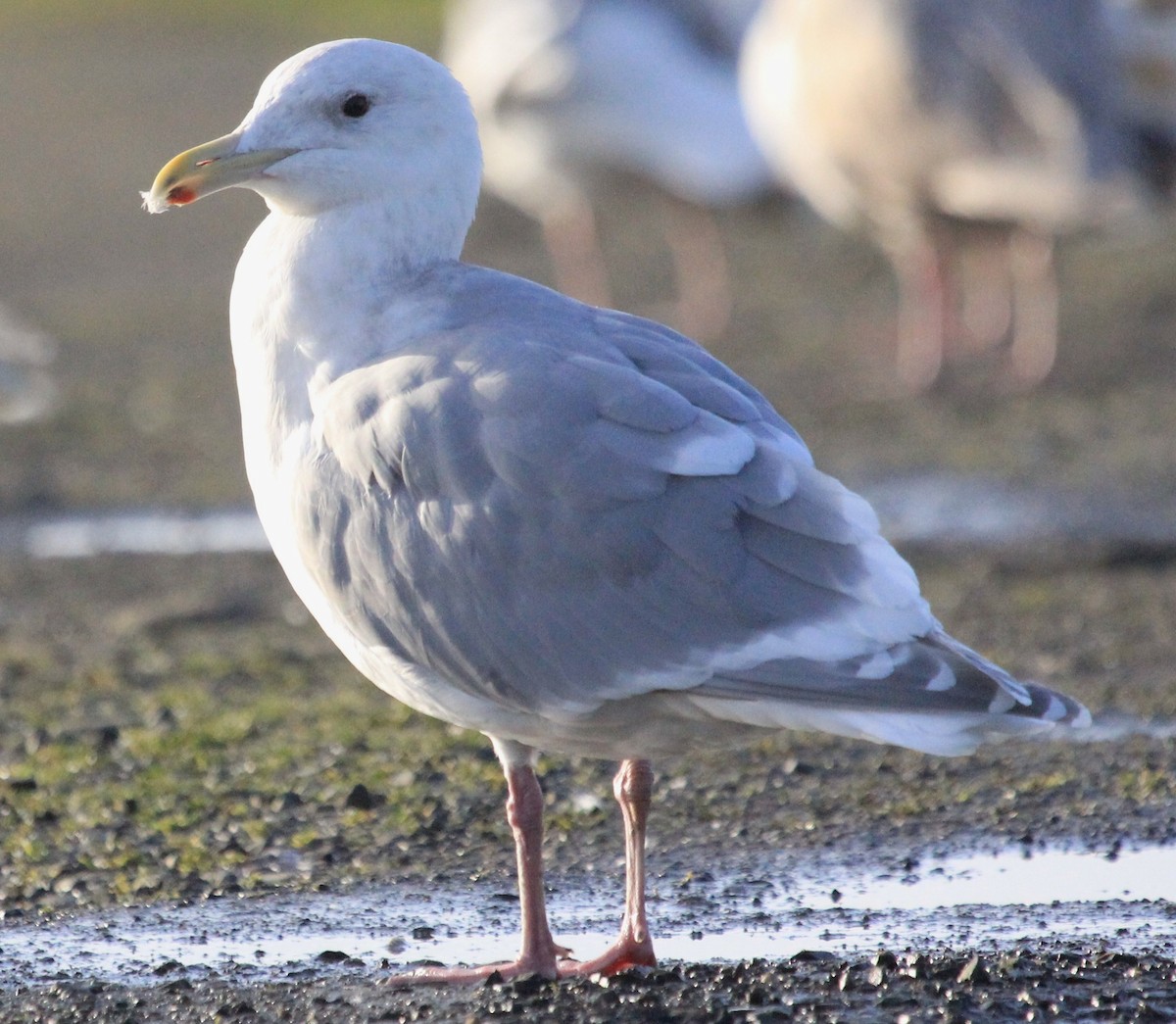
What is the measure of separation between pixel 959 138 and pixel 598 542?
24.7ft

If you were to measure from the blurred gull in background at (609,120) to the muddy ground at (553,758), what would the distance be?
2.60ft

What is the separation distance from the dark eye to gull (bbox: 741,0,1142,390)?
21.9 ft

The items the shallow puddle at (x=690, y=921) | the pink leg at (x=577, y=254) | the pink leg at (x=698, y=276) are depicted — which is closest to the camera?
the shallow puddle at (x=690, y=921)

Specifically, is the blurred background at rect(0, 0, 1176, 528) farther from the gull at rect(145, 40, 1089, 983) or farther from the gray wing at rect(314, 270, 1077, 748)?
the gray wing at rect(314, 270, 1077, 748)

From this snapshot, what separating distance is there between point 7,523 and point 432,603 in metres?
5.19

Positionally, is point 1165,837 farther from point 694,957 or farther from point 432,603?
point 432,603

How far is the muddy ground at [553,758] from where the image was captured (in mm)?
4199

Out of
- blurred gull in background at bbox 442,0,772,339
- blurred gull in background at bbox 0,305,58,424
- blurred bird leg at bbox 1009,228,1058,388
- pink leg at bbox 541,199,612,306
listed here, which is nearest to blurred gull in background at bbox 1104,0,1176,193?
blurred bird leg at bbox 1009,228,1058,388

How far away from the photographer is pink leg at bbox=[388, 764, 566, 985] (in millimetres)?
4320

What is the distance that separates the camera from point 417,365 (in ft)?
14.3

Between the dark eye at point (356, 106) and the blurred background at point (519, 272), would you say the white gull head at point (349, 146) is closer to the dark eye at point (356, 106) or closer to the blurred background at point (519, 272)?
the dark eye at point (356, 106)

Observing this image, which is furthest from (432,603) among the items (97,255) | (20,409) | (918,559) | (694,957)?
(97,255)

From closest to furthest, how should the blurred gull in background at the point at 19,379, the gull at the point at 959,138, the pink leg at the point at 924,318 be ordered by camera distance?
the blurred gull in background at the point at 19,379
the gull at the point at 959,138
the pink leg at the point at 924,318

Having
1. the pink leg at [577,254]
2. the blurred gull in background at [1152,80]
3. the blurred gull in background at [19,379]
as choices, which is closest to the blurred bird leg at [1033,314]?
the blurred gull in background at [1152,80]
